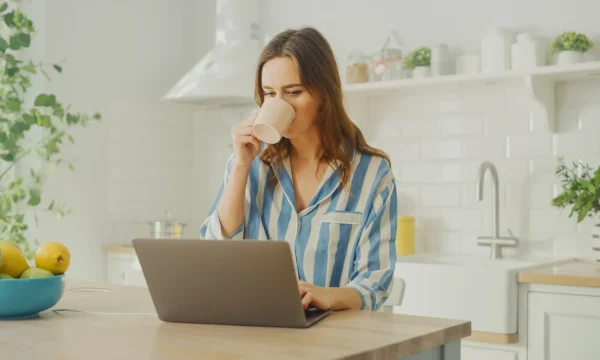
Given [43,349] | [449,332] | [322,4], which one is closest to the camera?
[43,349]

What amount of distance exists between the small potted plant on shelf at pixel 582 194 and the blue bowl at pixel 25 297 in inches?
80.2

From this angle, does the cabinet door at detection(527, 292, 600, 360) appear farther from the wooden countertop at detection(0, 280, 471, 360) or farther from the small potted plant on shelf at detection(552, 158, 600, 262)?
the wooden countertop at detection(0, 280, 471, 360)

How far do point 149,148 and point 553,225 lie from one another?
83.6 inches

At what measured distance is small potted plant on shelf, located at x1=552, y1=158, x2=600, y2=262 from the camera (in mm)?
2916

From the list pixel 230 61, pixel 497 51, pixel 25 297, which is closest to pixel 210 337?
pixel 25 297

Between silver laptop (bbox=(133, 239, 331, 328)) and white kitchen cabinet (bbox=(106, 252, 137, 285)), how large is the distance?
2.45 m

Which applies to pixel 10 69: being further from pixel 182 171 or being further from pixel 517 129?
pixel 517 129

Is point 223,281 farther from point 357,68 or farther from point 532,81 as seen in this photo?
point 357,68

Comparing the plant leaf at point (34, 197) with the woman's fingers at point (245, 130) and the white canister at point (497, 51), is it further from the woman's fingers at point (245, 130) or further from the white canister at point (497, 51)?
the white canister at point (497, 51)

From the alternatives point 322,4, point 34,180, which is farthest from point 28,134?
point 322,4

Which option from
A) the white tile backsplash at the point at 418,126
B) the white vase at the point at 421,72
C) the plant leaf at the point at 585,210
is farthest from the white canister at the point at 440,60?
the plant leaf at the point at 585,210

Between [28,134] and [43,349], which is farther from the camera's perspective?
[28,134]

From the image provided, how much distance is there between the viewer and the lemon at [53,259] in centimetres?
161

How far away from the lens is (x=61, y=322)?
58.4 inches
